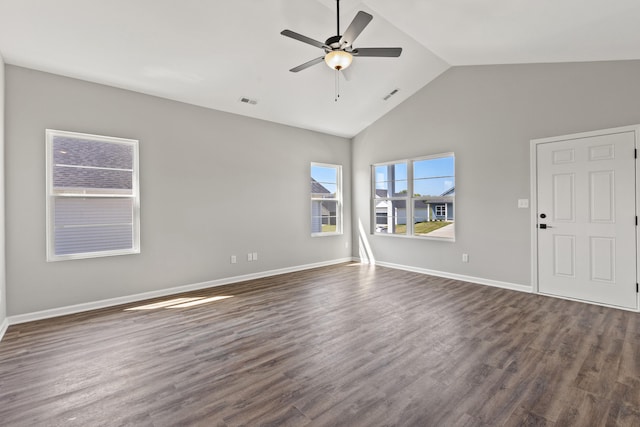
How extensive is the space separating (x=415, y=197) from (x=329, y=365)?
165 inches

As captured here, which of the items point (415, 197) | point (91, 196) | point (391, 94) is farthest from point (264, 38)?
point (415, 197)

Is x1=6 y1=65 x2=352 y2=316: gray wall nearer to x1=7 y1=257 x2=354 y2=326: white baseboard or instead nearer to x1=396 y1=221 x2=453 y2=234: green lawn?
x1=7 y1=257 x2=354 y2=326: white baseboard

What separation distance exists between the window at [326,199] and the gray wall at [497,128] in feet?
5.11

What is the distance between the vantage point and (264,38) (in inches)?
145

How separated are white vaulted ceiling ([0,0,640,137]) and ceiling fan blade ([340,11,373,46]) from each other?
973 millimetres

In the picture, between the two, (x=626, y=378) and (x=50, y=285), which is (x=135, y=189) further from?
(x=626, y=378)

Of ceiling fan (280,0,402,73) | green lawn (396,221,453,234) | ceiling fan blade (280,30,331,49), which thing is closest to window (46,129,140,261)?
ceiling fan blade (280,30,331,49)

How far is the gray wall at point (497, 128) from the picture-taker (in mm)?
3896

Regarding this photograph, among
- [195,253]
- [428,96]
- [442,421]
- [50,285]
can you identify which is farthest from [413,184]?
[50,285]

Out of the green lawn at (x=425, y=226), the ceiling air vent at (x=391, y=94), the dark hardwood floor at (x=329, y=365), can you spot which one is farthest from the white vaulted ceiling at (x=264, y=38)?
the dark hardwood floor at (x=329, y=365)

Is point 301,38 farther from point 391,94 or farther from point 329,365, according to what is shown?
point 391,94

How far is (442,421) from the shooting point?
182 cm

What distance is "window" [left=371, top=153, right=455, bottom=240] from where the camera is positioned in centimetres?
548

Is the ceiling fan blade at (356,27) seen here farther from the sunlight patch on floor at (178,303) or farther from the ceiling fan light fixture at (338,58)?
the sunlight patch on floor at (178,303)
